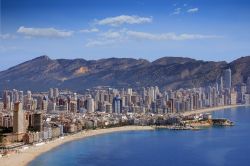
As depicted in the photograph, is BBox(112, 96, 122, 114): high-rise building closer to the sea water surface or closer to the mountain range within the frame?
the sea water surface

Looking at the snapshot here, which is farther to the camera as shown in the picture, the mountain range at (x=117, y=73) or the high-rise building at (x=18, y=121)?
the mountain range at (x=117, y=73)

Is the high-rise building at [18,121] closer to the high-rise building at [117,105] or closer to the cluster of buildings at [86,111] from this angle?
the cluster of buildings at [86,111]

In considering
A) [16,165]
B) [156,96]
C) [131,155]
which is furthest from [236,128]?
[156,96]

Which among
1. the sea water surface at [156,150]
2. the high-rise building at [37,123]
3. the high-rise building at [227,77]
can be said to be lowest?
the sea water surface at [156,150]

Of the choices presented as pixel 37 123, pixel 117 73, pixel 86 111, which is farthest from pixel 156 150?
pixel 117 73

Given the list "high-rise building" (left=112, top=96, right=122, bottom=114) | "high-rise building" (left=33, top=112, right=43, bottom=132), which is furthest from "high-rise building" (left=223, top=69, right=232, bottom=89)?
"high-rise building" (left=33, top=112, right=43, bottom=132)

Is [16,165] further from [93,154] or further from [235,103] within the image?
[235,103]

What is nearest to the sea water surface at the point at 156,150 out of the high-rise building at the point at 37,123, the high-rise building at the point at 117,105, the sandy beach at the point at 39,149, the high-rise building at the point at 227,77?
the sandy beach at the point at 39,149
